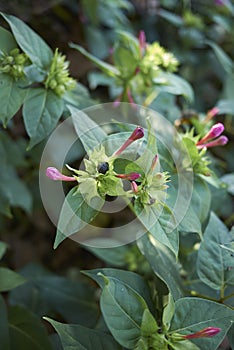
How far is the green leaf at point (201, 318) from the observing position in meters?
0.62

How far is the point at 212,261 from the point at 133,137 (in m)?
0.25

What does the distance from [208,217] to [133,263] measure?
23 centimetres

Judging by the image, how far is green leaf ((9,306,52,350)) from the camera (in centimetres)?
85

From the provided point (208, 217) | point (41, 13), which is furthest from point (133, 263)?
point (41, 13)

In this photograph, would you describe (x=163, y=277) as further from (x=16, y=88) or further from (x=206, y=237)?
(x=16, y=88)

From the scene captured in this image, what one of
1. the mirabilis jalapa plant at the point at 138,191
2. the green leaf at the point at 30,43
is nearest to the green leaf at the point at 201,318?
the mirabilis jalapa plant at the point at 138,191

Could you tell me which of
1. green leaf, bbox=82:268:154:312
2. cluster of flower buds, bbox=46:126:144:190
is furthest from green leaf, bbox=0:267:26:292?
cluster of flower buds, bbox=46:126:144:190

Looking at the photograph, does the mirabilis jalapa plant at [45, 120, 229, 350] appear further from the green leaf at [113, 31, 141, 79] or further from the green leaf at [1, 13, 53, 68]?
the green leaf at [113, 31, 141, 79]

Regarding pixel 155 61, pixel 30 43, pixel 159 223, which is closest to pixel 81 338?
pixel 159 223

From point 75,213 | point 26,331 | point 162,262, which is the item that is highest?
point 75,213

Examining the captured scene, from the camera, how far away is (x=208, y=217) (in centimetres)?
89

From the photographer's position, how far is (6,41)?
2.54ft

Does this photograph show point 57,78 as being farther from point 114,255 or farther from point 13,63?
point 114,255

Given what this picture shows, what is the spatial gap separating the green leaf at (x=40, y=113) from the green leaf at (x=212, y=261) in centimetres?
30
